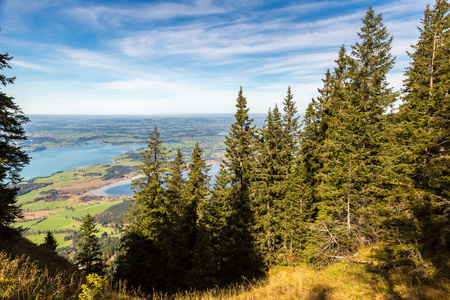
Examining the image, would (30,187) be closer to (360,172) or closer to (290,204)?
(290,204)

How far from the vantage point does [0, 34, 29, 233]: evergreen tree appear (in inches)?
476

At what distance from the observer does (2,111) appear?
12438mm

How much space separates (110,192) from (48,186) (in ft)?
197

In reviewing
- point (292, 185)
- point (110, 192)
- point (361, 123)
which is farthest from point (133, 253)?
point (110, 192)

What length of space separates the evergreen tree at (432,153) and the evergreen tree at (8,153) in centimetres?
2300

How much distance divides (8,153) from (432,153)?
25.5 metres

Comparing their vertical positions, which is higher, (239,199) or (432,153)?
(432,153)

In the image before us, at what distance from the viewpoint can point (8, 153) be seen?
1266cm

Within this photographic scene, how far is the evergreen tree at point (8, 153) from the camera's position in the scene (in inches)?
476

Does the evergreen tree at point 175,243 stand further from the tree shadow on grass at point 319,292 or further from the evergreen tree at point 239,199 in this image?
the tree shadow on grass at point 319,292

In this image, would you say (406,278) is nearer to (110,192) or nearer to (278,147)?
(278,147)

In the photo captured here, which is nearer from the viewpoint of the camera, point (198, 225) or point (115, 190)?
point (198, 225)

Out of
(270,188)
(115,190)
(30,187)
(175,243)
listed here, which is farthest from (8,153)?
(30,187)

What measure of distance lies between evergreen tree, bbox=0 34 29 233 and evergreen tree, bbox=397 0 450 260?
906 inches
